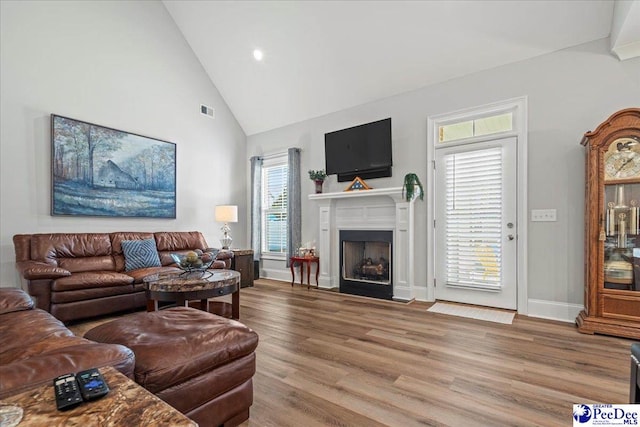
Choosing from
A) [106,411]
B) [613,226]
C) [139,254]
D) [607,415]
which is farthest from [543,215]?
[139,254]

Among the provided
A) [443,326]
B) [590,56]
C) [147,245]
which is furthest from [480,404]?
[147,245]

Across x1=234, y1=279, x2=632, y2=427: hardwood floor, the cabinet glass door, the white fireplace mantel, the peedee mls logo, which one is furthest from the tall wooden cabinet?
the peedee mls logo

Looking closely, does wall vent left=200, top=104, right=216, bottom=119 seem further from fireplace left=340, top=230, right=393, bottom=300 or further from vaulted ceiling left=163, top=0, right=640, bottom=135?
fireplace left=340, top=230, right=393, bottom=300

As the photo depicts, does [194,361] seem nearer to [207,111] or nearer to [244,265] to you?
[244,265]

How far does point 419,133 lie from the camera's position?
4.24m

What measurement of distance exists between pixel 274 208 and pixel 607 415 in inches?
209

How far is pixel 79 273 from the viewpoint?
3.45m

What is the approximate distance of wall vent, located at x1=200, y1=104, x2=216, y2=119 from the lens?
558 cm

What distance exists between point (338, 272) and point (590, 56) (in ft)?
13.3

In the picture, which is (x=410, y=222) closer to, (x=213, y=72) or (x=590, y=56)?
(x=590, y=56)

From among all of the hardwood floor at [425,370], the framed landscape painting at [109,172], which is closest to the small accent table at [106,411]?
the hardwood floor at [425,370]

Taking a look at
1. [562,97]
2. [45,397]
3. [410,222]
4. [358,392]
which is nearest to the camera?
[45,397]

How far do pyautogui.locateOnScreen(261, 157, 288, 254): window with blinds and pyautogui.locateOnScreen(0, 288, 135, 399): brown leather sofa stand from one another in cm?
412

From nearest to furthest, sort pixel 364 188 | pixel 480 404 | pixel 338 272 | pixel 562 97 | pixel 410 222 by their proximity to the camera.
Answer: pixel 480 404, pixel 562 97, pixel 410 222, pixel 364 188, pixel 338 272
